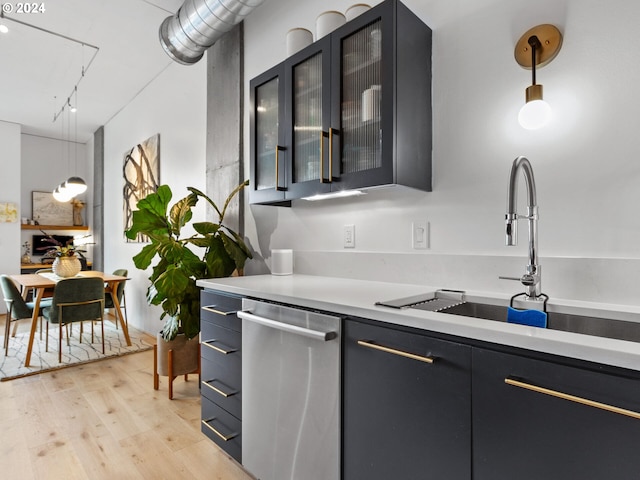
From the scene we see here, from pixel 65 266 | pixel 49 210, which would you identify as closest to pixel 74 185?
pixel 65 266

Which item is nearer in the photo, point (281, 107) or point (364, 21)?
point (364, 21)

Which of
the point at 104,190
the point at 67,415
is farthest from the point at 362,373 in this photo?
the point at 104,190

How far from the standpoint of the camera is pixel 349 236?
2104mm

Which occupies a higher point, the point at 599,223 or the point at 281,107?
the point at 281,107

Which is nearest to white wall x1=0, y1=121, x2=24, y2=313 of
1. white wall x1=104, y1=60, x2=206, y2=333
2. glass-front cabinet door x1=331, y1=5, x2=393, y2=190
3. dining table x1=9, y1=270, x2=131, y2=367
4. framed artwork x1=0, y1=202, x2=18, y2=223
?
framed artwork x1=0, y1=202, x2=18, y2=223

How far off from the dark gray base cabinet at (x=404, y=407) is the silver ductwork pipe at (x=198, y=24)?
85.1 inches

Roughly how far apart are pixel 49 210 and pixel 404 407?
7620 millimetres

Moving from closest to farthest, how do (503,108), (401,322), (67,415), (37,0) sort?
1. (401,322)
2. (503,108)
3. (67,415)
4. (37,0)

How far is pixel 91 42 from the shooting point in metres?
3.50

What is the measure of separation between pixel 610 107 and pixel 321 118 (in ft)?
3.78

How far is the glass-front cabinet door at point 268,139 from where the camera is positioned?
204 cm

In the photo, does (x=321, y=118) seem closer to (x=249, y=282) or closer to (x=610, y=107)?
(x=249, y=282)

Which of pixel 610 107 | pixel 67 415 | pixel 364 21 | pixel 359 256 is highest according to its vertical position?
pixel 364 21

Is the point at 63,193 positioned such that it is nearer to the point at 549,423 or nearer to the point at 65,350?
the point at 65,350
